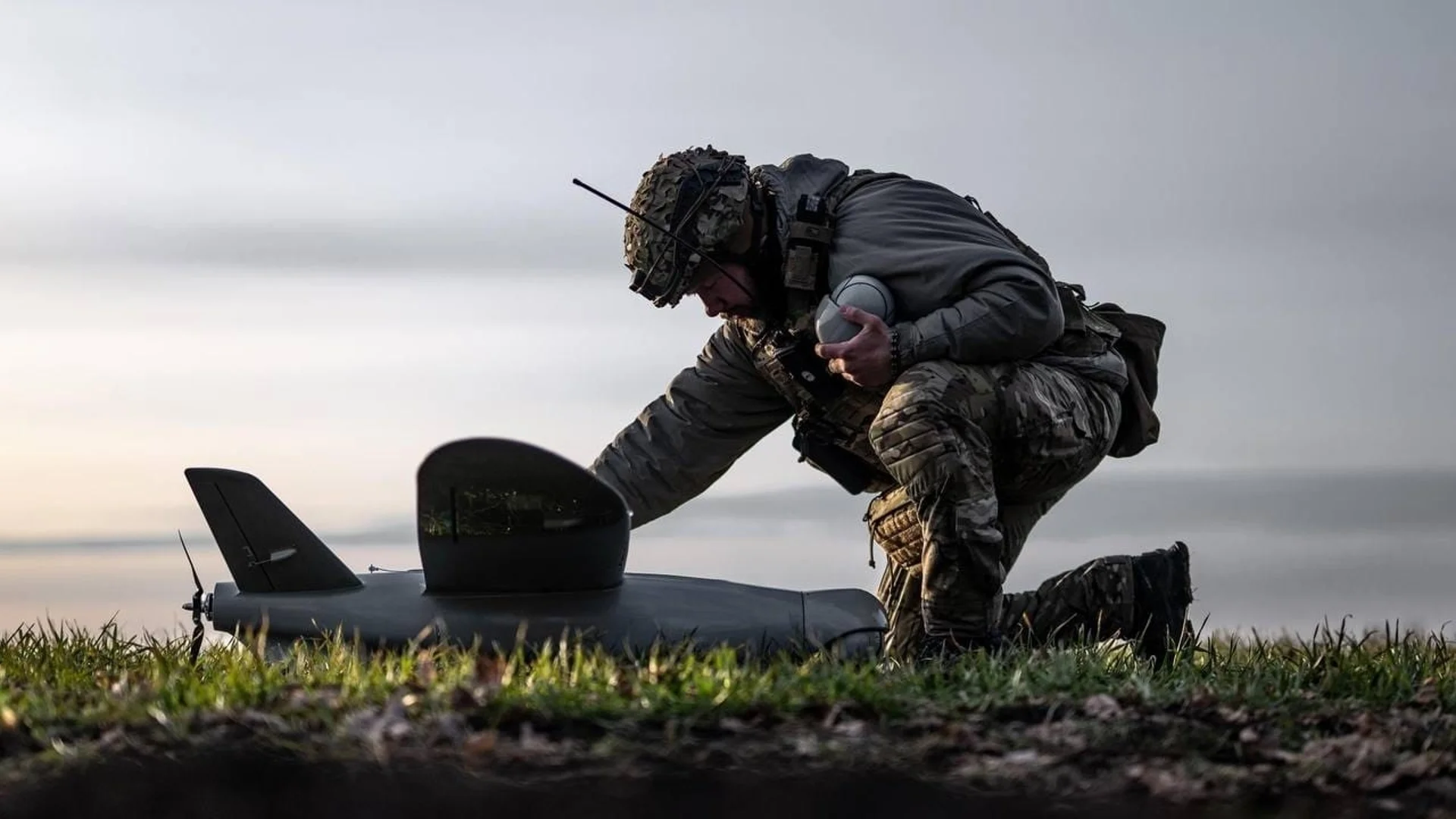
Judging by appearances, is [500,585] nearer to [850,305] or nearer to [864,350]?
[864,350]

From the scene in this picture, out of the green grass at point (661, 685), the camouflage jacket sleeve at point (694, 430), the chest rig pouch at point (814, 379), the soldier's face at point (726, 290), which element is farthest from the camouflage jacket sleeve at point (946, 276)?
the green grass at point (661, 685)

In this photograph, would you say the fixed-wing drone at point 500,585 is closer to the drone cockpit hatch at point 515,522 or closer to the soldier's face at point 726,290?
the drone cockpit hatch at point 515,522

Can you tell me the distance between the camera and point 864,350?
6.97 m

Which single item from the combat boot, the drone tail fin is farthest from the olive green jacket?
the drone tail fin

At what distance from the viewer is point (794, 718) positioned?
448 centimetres

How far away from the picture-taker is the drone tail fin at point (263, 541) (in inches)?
263

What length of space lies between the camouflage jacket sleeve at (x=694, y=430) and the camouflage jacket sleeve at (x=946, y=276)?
44.0 inches

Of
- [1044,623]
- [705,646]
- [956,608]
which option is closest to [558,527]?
[705,646]

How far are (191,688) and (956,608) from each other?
334 centimetres

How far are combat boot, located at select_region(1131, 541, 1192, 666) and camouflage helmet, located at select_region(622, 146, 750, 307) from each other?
2.67m

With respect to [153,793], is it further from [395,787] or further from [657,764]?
[657,764]

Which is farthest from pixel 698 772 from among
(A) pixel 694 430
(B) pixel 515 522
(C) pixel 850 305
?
(A) pixel 694 430

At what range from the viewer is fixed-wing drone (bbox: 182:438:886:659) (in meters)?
6.26

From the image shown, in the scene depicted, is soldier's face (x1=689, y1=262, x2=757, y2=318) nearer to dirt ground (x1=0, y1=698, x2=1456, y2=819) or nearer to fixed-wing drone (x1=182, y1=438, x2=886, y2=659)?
fixed-wing drone (x1=182, y1=438, x2=886, y2=659)
